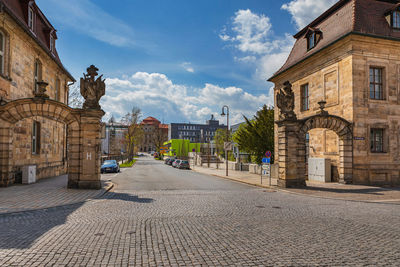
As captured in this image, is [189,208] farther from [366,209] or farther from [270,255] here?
[366,209]

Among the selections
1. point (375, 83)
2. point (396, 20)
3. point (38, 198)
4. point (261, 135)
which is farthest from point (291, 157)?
point (261, 135)

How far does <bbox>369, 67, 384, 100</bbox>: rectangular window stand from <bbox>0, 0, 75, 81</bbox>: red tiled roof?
2053 centimetres

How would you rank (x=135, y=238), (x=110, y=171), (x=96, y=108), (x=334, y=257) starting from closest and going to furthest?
(x=334, y=257) < (x=135, y=238) < (x=96, y=108) < (x=110, y=171)

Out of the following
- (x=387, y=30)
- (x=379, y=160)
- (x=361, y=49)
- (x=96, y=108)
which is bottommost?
(x=379, y=160)

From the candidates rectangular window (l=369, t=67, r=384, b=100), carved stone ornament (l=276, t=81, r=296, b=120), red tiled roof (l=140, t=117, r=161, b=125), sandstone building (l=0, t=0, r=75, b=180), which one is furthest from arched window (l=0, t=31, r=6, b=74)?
red tiled roof (l=140, t=117, r=161, b=125)

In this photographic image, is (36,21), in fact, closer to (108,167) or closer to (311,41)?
(108,167)

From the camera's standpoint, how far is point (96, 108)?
14.3 m

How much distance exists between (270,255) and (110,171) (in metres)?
25.5

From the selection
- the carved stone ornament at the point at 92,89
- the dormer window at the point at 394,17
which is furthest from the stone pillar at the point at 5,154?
the dormer window at the point at 394,17

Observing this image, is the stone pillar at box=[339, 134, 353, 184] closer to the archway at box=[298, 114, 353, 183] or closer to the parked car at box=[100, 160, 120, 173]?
the archway at box=[298, 114, 353, 183]

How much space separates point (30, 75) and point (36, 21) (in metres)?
4.34

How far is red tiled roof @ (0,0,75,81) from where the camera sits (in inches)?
571

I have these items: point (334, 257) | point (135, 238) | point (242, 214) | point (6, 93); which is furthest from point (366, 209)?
point (6, 93)

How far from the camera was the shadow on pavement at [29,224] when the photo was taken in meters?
5.62
